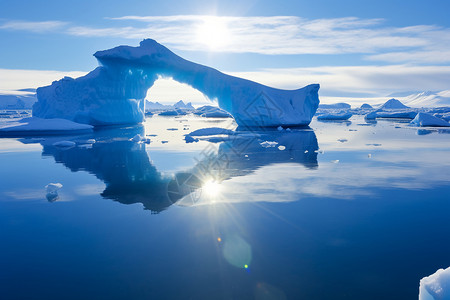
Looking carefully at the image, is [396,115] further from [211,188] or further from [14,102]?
[14,102]

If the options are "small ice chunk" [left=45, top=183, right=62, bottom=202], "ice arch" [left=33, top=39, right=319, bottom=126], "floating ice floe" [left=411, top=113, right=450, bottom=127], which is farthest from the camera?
"floating ice floe" [left=411, top=113, right=450, bottom=127]

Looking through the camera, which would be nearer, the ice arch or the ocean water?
the ocean water

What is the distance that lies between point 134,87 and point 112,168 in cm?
1658

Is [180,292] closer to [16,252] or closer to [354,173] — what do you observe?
[16,252]

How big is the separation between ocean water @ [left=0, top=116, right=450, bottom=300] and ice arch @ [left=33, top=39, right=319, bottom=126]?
1260 centimetres

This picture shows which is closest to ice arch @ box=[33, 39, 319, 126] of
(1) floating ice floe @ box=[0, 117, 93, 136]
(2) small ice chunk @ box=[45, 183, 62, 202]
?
(1) floating ice floe @ box=[0, 117, 93, 136]

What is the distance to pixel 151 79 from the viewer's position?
23.5m

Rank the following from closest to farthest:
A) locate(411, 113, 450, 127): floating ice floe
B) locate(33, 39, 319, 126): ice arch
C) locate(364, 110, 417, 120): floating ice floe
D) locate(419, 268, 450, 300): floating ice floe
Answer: locate(419, 268, 450, 300): floating ice floe → locate(33, 39, 319, 126): ice arch → locate(411, 113, 450, 127): floating ice floe → locate(364, 110, 417, 120): floating ice floe

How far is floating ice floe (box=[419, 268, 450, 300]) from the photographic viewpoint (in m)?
2.01

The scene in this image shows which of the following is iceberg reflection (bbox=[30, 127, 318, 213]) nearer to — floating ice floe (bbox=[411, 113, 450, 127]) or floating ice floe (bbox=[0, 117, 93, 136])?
floating ice floe (bbox=[0, 117, 93, 136])

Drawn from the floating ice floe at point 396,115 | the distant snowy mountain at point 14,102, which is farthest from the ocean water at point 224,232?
the distant snowy mountain at point 14,102

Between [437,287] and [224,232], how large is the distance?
2.16m

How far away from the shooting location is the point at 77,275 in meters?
2.79

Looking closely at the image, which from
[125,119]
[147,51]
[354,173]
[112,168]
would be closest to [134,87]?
[125,119]
